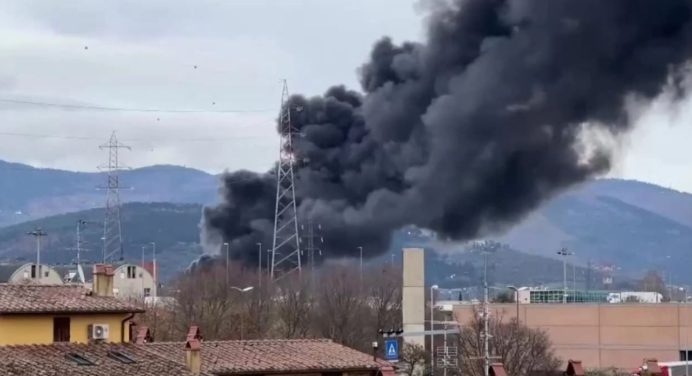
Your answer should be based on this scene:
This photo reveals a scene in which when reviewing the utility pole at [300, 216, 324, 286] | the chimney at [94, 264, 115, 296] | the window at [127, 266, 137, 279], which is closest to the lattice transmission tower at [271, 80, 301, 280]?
the utility pole at [300, 216, 324, 286]

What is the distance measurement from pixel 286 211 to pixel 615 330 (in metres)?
30.4

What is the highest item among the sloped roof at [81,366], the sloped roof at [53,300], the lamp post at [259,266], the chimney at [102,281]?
the lamp post at [259,266]

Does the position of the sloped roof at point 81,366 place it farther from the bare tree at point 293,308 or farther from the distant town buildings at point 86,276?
the distant town buildings at point 86,276

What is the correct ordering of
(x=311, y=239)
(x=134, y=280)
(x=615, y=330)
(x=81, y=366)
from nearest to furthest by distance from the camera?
1. (x=81, y=366)
2. (x=615, y=330)
3. (x=311, y=239)
4. (x=134, y=280)

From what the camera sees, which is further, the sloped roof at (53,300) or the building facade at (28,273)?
the building facade at (28,273)

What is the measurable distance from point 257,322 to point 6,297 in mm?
34297

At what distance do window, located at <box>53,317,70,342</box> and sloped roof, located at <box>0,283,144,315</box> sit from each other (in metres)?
0.33

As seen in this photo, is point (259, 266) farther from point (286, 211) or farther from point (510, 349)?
point (510, 349)

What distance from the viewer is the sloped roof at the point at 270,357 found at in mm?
36594

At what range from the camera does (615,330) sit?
76188mm

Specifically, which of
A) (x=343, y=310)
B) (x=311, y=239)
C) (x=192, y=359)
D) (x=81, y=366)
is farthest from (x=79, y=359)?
(x=311, y=239)

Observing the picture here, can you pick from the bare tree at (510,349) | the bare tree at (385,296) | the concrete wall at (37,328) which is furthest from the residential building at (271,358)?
the bare tree at (385,296)

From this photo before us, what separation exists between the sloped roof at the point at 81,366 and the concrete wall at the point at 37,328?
1262mm

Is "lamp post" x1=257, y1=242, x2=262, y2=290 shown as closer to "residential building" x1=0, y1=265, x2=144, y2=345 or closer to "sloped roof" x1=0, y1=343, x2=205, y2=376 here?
"residential building" x1=0, y1=265, x2=144, y2=345
